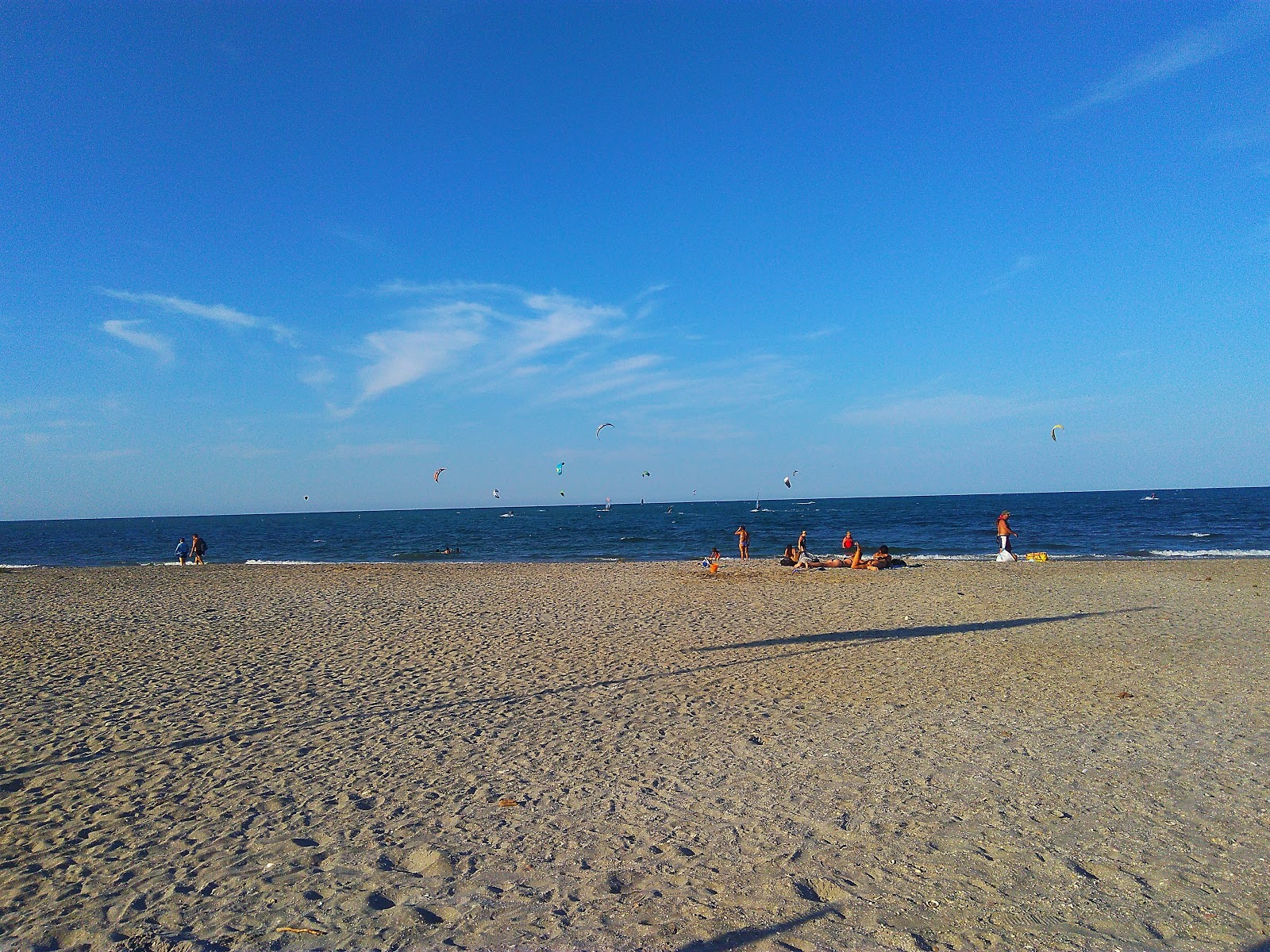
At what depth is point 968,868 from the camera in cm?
411

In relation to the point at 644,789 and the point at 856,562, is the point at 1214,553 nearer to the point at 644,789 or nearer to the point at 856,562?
the point at 856,562

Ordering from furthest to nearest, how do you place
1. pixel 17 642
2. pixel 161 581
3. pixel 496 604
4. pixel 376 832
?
pixel 161 581
pixel 496 604
pixel 17 642
pixel 376 832

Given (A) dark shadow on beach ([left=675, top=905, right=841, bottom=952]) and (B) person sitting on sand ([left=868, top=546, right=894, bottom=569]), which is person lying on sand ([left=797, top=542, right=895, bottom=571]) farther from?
(A) dark shadow on beach ([left=675, top=905, right=841, bottom=952])

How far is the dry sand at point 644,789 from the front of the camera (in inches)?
145

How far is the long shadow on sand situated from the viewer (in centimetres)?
607

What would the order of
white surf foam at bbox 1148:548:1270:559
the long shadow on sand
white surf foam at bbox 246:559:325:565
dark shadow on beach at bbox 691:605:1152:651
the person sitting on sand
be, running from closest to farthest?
the long shadow on sand
dark shadow on beach at bbox 691:605:1152:651
the person sitting on sand
white surf foam at bbox 1148:548:1270:559
white surf foam at bbox 246:559:325:565

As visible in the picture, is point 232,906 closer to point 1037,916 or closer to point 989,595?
point 1037,916

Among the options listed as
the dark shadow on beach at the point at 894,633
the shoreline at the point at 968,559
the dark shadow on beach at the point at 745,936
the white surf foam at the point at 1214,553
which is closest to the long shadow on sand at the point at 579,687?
the dark shadow on beach at the point at 894,633

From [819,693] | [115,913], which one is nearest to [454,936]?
[115,913]

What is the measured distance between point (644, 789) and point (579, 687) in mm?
3008

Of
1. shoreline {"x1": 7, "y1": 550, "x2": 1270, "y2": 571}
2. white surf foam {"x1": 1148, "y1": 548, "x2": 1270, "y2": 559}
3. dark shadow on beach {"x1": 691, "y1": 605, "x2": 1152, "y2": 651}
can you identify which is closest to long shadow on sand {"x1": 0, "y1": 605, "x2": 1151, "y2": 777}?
dark shadow on beach {"x1": 691, "y1": 605, "x2": 1152, "y2": 651}

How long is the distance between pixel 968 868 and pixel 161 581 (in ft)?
72.7

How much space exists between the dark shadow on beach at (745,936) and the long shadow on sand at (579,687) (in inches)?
175

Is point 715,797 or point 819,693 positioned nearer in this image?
point 715,797
